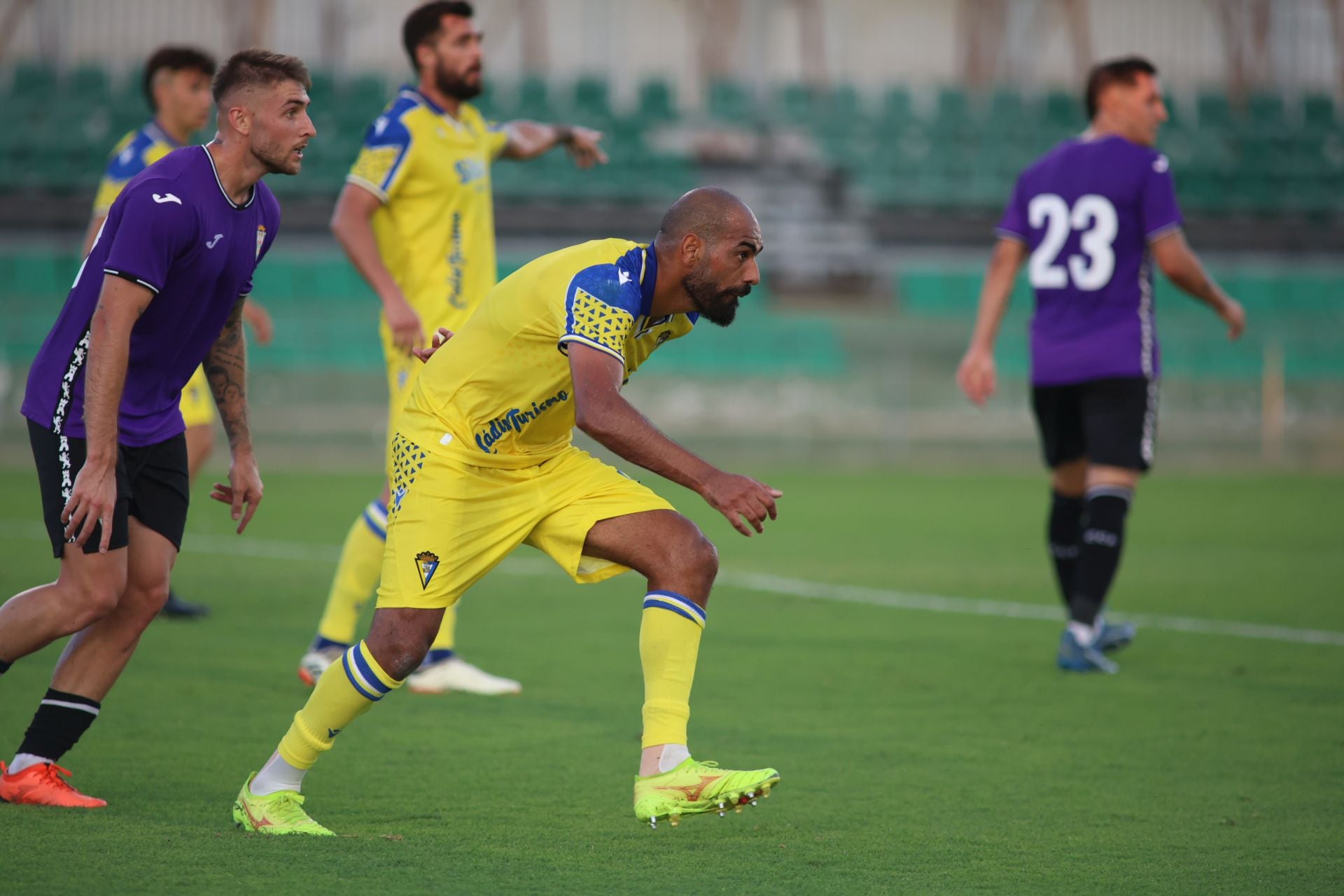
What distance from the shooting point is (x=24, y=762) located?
4289mm

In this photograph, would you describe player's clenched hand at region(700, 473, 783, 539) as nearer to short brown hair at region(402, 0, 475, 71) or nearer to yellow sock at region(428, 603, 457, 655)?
yellow sock at region(428, 603, 457, 655)

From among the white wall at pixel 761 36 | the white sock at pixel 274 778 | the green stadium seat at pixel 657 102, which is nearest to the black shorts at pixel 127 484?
the white sock at pixel 274 778

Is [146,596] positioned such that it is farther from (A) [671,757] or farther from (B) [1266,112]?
(B) [1266,112]

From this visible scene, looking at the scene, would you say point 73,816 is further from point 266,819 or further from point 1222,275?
point 1222,275

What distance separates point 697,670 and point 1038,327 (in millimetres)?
2229

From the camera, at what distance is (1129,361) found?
687 centimetres

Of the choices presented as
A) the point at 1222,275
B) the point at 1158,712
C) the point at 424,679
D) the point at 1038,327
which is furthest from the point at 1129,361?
the point at 1222,275

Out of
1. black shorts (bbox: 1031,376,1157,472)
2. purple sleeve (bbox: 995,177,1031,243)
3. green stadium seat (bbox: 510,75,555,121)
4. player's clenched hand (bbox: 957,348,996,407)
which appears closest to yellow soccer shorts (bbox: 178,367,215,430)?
player's clenched hand (bbox: 957,348,996,407)

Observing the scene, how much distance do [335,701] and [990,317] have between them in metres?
4.12

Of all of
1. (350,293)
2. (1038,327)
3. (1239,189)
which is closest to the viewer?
(1038,327)

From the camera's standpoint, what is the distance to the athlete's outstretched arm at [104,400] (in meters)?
3.87

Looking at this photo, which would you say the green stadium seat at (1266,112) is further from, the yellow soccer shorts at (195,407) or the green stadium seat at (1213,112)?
the yellow soccer shorts at (195,407)

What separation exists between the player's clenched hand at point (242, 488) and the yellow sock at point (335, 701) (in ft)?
2.18

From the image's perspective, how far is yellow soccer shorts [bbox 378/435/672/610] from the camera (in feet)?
13.4
